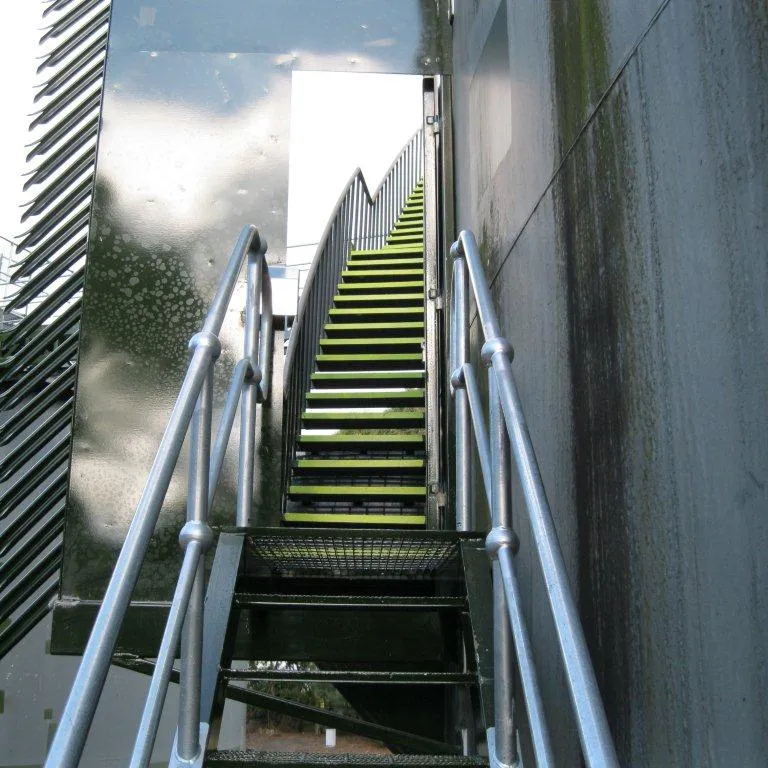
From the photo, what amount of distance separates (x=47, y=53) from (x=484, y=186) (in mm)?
3322

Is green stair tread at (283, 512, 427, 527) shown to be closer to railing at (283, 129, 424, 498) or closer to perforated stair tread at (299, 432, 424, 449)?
railing at (283, 129, 424, 498)

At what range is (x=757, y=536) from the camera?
1663 millimetres

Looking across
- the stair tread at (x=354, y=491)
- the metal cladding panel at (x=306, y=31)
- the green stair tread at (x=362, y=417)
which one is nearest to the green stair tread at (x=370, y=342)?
the green stair tread at (x=362, y=417)

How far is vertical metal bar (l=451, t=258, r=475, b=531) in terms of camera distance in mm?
Answer: 3576

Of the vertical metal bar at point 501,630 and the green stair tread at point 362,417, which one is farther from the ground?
the green stair tread at point 362,417

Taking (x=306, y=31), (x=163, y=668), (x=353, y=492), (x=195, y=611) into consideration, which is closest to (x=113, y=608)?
(x=163, y=668)

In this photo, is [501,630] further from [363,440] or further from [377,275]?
[377,275]

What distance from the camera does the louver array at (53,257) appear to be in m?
5.74

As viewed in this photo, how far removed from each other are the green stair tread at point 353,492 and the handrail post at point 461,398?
273cm

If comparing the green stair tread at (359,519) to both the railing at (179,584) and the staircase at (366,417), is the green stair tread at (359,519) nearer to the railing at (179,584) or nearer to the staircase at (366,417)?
the staircase at (366,417)

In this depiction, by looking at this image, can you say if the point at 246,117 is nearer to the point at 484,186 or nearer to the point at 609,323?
the point at 484,186

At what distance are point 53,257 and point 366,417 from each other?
2612 millimetres

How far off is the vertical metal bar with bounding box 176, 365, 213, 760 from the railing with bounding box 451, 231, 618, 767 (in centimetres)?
76

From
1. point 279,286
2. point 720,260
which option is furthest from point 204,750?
point 279,286
